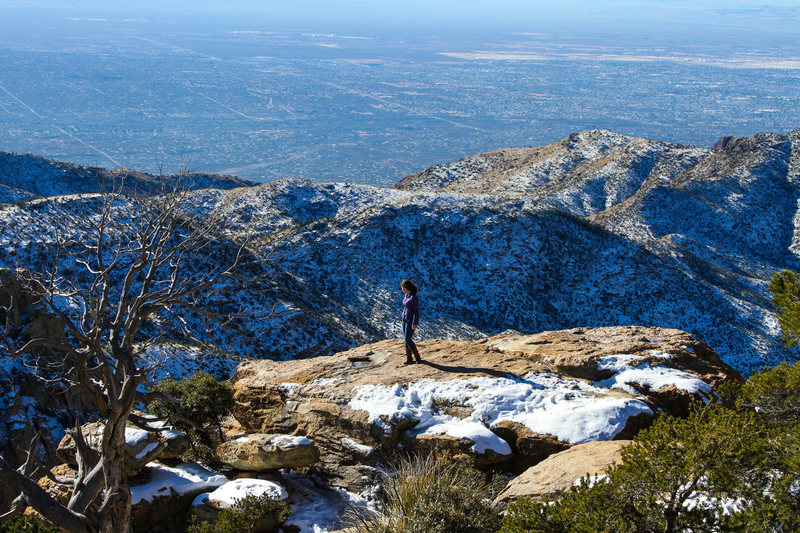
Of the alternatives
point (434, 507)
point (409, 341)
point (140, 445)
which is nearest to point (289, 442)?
point (140, 445)

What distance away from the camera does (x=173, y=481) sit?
10633 millimetres

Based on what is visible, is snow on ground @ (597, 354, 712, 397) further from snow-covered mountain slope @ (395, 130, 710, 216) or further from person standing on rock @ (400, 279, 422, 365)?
snow-covered mountain slope @ (395, 130, 710, 216)

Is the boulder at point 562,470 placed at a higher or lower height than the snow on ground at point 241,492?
higher

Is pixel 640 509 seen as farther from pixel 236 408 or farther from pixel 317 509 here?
pixel 236 408

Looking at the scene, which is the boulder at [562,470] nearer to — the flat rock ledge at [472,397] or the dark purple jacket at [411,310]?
the flat rock ledge at [472,397]

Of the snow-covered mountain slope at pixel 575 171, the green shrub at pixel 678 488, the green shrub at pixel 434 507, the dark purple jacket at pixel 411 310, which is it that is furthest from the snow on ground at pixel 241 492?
the snow-covered mountain slope at pixel 575 171

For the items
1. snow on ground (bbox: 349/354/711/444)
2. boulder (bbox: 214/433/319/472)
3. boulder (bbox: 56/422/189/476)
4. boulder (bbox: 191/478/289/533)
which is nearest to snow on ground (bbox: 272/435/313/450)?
boulder (bbox: 214/433/319/472)

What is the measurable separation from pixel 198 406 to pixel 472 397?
6037mm

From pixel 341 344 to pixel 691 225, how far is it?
3694cm

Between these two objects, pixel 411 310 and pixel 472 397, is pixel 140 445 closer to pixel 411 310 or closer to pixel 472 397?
pixel 411 310

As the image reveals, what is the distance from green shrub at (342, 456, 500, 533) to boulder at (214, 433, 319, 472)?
6.00 ft

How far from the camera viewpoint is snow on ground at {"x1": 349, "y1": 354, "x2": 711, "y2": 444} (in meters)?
10.4

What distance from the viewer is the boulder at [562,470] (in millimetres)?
8328

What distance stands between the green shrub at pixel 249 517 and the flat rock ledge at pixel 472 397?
5.10 ft
